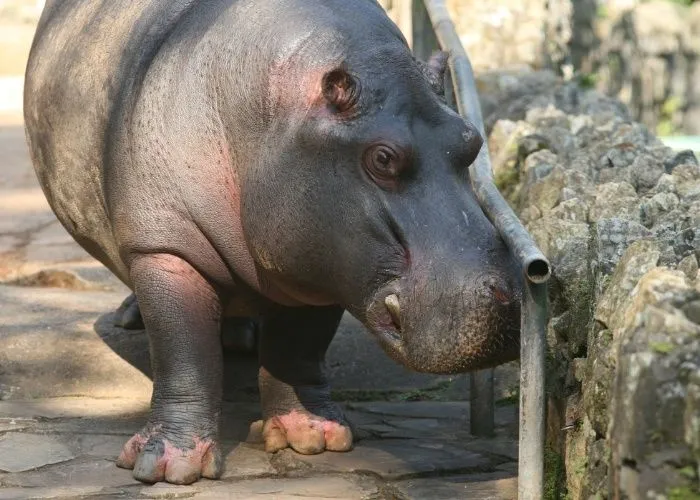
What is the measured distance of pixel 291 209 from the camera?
4.00 metres

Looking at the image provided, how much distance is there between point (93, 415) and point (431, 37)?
13.2 feet

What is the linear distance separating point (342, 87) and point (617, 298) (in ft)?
3.70

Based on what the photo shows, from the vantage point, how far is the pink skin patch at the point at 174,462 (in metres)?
4.04

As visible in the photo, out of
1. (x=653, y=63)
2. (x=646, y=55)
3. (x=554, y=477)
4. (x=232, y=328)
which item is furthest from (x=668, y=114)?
(x=554, y=477)

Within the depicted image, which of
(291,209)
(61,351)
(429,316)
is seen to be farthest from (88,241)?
(429,316)

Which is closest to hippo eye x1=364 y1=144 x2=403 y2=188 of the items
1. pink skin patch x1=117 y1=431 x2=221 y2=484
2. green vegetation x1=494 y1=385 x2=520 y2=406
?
pink skin patch x1=117 y1=431 x2=221 y2=484

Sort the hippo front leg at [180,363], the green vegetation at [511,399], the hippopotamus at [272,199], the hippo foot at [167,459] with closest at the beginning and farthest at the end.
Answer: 1. the hippopotamus at [272,199]
2. the hippo foot at [167,459]
3. the hippo front leg at [180,363]
4. the green vegetation at [511,399]

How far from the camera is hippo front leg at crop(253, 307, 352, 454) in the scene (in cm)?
460

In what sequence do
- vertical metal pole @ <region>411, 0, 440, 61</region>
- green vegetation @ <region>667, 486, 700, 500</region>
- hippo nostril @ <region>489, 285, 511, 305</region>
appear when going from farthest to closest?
vertical metal pole @ <region>411, 0, 440, 61</region> < hippo nostril @ <region>489, 285, 511, 305</region> < green vegetation @ <region>667, 486, 700, 500</region>

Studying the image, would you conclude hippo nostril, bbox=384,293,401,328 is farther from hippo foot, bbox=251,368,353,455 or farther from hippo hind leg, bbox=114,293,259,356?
hippo hind leg, bbox=114,293,259,356

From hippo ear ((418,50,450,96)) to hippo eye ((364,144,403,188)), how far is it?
37cm

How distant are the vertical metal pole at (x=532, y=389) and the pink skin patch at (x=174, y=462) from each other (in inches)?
44.7

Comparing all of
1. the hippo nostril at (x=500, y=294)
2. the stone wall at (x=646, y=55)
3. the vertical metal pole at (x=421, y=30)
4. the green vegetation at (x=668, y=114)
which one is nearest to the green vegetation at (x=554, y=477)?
the hippo nostril at (x=500, y=294)

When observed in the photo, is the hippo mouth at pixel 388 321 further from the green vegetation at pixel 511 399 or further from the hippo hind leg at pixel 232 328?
the hippo hind leg at pixel 232 328
